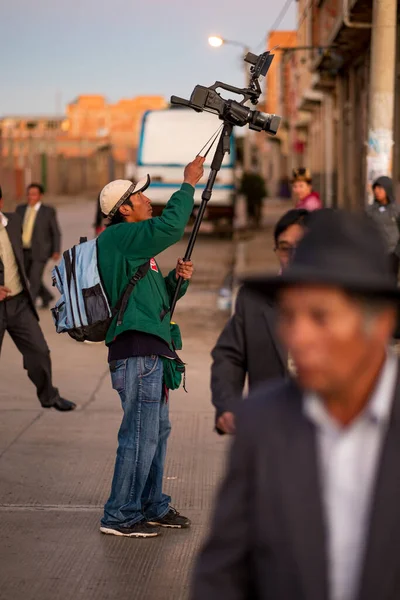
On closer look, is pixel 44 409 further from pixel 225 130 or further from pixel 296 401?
pixel 296 401

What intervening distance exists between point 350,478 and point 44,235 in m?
12.6

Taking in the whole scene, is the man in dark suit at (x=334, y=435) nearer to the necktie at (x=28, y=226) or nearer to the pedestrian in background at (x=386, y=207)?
the pedestrian in background at (x=386, y=207)

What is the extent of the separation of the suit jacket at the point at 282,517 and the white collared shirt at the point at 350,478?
0.6 inches

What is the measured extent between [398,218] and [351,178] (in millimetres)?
15937

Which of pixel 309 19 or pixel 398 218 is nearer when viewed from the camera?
pixel 398 218

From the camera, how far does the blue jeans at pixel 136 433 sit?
5980mm

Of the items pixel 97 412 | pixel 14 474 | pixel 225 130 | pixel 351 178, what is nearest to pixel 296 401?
pixel 225 130

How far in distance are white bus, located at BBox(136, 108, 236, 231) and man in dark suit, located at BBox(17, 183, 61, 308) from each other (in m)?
15.5

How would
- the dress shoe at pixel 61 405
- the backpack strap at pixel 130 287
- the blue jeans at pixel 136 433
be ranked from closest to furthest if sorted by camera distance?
the backpack strap at pixel 130 287
the blue jeans at pixel 136 433
the dress shoe at pixel 61 405

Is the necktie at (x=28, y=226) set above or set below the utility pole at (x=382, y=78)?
below

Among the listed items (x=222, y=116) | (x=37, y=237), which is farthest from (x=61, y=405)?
(x=37, y=237)

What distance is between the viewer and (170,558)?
5.85 metres

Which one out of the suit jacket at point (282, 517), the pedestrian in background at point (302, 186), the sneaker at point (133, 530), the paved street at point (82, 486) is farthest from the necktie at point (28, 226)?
the suit jacket at point (282, 517)

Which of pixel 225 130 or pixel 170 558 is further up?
pixel 225 130
